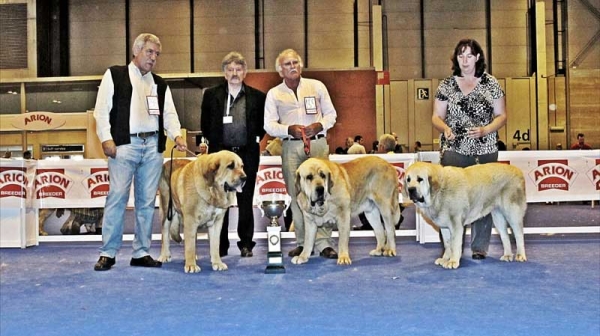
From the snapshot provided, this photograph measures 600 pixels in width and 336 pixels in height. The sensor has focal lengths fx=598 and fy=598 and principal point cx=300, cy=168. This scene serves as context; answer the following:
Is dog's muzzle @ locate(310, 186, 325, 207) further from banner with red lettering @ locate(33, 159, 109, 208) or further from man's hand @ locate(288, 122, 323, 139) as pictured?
banner with red lettering @ locate(33, 159, 109, 208)

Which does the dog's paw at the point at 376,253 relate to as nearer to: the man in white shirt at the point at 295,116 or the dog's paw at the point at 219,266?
the man in white shirt at the point at 295,116

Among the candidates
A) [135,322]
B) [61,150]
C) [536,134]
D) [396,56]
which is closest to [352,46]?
[396,56]

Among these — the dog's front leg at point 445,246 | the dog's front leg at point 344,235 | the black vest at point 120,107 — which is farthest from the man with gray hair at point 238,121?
the dog's front leg at point 445,246

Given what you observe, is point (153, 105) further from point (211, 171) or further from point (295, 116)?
point (295, 116)

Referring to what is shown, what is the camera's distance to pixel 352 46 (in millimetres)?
20375

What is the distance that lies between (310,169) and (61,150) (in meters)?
16.3

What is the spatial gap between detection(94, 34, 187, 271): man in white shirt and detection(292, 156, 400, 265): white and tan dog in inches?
42.8

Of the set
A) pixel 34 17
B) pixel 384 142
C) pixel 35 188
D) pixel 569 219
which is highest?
pixel 34 17

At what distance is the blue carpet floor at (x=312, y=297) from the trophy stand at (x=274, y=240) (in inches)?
3.9

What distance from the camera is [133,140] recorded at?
479 cm

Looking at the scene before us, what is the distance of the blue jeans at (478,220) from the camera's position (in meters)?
5.06

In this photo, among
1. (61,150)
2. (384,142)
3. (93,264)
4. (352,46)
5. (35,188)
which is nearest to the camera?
(93,264)

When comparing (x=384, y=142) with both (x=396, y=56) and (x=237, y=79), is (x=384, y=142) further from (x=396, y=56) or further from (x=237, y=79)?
(x=396, y=56)

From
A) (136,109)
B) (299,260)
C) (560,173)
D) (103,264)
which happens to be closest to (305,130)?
(299,260)
